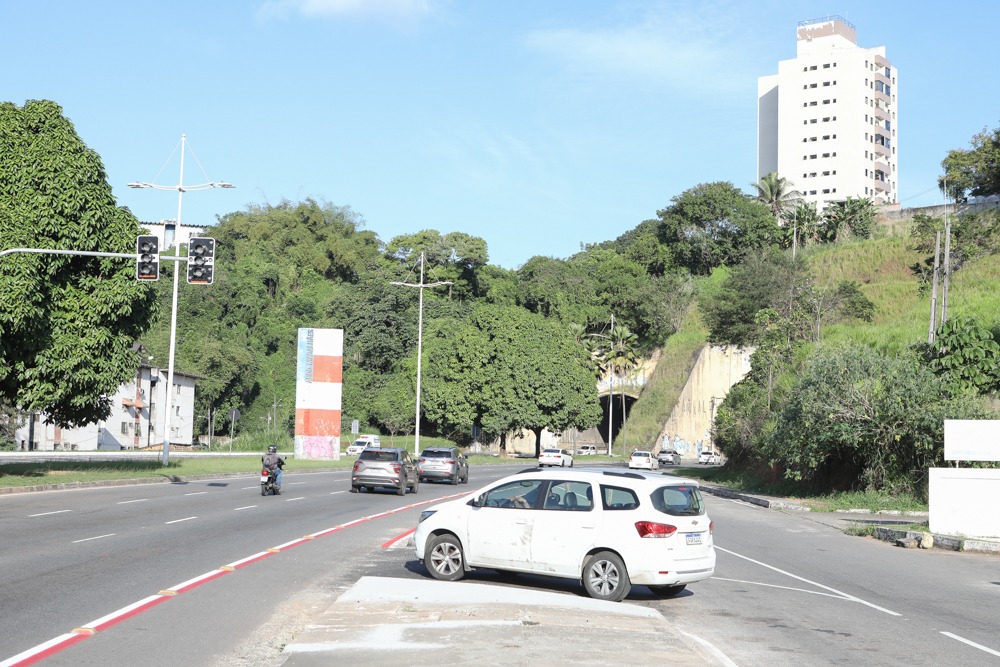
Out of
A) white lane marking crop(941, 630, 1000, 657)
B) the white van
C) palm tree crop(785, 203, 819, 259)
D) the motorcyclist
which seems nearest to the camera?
white lane marking crop(941, 630, 1000, 657)

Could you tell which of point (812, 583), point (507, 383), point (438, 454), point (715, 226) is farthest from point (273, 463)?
point (715, 226)

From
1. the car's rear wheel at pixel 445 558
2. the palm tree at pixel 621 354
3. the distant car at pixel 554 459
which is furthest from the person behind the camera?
the palm tree at pixel 621 354

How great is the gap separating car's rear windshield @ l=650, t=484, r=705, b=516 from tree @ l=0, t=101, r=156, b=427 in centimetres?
2362

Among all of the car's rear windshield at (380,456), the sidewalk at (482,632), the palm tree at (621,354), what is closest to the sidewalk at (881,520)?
the sidewalk at (482,632)

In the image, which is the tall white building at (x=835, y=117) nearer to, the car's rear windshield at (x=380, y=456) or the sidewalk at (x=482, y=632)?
the car's rear windshield at (x=380, y=456)

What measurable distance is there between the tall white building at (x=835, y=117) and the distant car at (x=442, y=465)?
298 feet

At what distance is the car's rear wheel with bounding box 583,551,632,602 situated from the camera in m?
12.4

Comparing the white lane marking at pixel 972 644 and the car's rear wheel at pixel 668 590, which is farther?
the car's rear wheel at pixel 668 590

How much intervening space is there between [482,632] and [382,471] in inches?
923

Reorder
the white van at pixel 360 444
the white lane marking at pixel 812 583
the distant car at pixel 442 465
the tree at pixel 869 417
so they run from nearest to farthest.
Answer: the white lane marking at pixel 812 583 → the tree at pixel 869 417 → the distant car at pixel 442 465 → the white van at pixel 360 444

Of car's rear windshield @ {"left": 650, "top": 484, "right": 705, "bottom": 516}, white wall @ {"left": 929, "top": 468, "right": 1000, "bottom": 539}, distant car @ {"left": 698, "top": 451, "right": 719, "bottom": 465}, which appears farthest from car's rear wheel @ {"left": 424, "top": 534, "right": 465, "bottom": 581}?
distant car @ {"left": 698, "top": 451, "right": 719, "bottom": 465}

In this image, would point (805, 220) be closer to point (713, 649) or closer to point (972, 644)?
point (972, 644)

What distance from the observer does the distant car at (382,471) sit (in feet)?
107

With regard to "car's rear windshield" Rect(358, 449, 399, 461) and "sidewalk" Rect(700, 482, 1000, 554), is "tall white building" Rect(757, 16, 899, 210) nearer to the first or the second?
"sidewalk" Rect(700, 482, 1000, 554)
